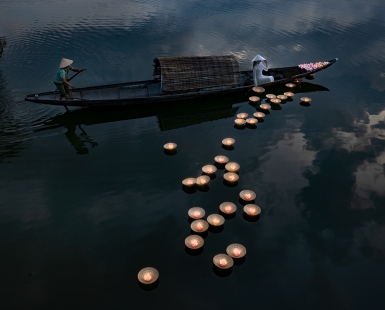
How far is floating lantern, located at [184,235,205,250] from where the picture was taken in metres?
8.59

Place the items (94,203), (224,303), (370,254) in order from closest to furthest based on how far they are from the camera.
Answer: (224,303), (370,254), (94,203)

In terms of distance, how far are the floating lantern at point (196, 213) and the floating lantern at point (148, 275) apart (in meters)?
2.14

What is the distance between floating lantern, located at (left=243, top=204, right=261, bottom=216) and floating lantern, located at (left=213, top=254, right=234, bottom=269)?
1.91 meters

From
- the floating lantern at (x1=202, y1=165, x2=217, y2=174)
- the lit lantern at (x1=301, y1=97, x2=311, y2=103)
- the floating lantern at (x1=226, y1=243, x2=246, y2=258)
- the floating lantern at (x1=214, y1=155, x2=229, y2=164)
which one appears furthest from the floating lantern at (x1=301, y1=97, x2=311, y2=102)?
the floating lantern at (x1=226, y1=243, x2=246, y2=258)

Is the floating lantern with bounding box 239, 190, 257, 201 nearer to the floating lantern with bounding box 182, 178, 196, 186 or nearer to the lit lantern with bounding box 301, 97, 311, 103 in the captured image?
the floating lantern with bounding box 182, 178, 196, 186

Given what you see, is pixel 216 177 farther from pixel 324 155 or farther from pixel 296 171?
pixel 324 155

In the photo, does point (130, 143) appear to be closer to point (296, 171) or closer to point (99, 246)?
point (99, 246)

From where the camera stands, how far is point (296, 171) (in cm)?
1170

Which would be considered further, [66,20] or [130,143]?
[66,20]

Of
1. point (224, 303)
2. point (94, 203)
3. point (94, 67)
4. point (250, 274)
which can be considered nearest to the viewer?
point (224, 303)

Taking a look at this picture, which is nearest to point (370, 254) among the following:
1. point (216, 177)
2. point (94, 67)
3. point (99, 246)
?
point (216, 177)

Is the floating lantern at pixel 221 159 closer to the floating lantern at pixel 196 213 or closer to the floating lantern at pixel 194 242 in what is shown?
the floating lantern at pixel 196 213

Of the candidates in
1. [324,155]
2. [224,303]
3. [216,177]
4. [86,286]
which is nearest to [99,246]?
[86,286]

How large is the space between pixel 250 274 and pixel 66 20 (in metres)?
26.9
